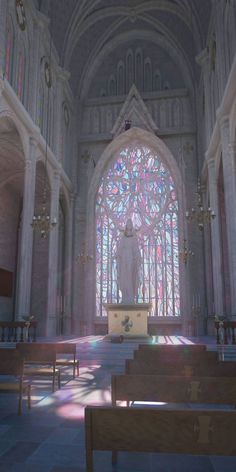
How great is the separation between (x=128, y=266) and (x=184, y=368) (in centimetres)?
1223

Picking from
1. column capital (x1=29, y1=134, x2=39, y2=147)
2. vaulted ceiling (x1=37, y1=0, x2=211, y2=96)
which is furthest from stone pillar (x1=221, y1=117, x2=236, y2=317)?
vaulted ceiling (x1=37, y1=0, x2=211, y2=96)

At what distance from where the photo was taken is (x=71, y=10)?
23812 millimetres

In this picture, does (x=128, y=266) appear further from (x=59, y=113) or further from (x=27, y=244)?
(x=59, y=113)

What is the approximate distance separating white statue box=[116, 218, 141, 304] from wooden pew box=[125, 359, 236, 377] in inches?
451

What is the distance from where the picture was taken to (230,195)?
16141mm

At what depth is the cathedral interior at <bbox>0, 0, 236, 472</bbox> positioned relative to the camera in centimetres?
1747

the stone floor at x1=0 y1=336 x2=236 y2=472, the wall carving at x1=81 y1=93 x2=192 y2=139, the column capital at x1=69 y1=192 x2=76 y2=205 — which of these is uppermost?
the wall carving at x1=81 y1=93 x2=192 y2=139

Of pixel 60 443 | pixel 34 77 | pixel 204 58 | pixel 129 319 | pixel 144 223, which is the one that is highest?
pixel 204 58

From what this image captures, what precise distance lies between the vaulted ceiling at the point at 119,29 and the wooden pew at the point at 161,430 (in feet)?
78.4

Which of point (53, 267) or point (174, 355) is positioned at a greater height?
point (53, 267)

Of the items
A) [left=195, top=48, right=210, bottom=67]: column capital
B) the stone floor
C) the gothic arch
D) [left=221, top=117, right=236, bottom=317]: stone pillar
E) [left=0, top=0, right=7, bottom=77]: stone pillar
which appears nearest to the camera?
the stone floor

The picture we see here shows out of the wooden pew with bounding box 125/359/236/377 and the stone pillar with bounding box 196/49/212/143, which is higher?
the stone pillar with bounding box 196/49/212/143

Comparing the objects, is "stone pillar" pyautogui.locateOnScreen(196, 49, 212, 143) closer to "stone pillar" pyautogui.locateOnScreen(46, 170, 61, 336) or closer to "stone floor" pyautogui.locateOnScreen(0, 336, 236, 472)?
"stone pillar" pyautogui.locateOnScreen(46, 170, 61, 336)

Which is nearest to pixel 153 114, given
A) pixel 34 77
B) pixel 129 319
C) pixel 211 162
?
pixel 211 162
